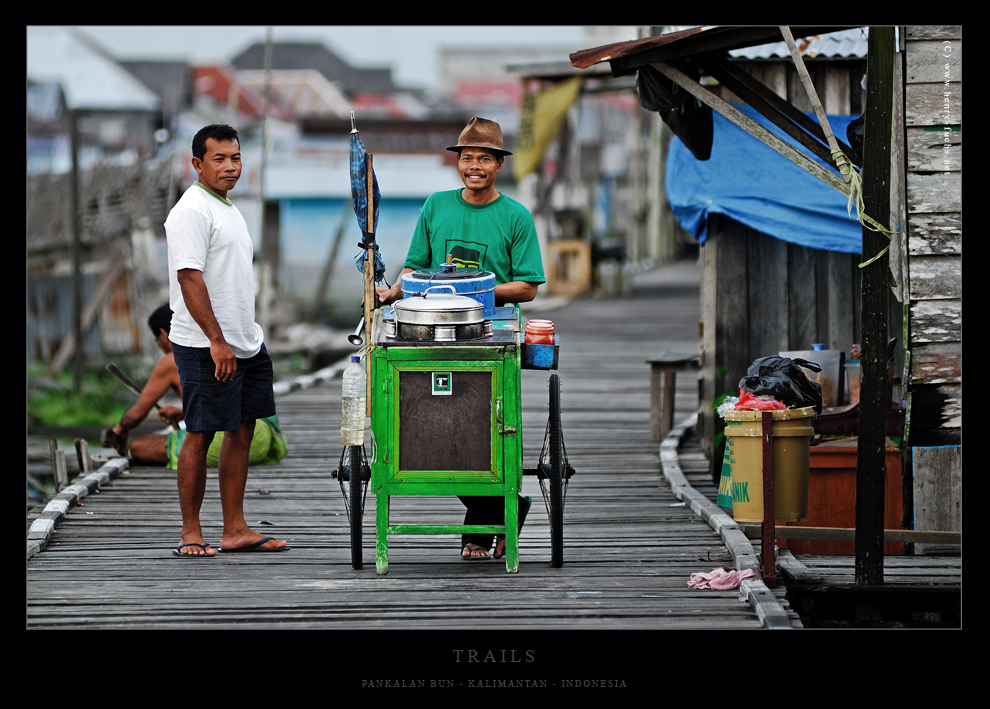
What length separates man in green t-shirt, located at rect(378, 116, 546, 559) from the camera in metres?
5.23

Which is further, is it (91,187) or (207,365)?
(91,187)

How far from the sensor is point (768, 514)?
17.0ft

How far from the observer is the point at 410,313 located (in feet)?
15.9

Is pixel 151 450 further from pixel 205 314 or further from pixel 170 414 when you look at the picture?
pixel 205 314

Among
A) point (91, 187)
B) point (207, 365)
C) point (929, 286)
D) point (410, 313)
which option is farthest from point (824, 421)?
point (91, 187)

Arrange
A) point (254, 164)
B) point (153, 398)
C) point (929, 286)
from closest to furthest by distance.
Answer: point (929, 286)
point (153, 398)
point (254, 164)

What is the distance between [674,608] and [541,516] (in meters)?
2.00

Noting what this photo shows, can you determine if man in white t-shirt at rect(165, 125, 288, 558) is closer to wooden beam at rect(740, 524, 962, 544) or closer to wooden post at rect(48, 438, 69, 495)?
wooden post at rect(48, 438, 69, 495)

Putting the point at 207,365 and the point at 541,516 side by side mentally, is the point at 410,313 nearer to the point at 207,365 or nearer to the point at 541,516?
the point at 207,365

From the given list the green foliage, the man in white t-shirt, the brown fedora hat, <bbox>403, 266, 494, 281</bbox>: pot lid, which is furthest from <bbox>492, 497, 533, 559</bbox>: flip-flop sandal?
the green foliage

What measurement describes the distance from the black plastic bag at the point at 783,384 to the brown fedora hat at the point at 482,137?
7.04ft

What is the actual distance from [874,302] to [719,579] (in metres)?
1.45

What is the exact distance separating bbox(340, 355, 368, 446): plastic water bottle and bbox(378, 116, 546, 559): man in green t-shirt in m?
Result: 0.44

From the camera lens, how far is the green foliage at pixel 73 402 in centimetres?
1541
